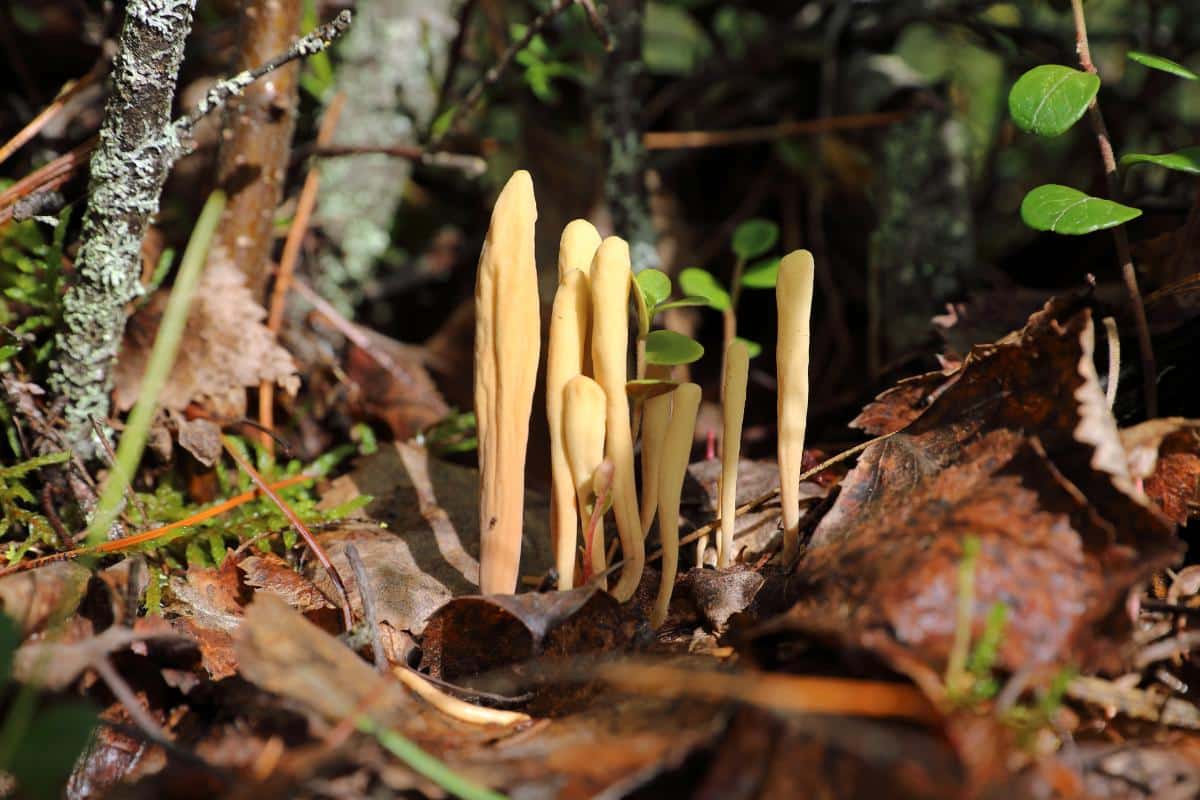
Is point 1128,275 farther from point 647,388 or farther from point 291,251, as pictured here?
point 291,251

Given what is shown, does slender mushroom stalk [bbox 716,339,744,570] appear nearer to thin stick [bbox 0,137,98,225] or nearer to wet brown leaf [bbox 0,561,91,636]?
wet brown leaf [bbox 0,561,91,636]

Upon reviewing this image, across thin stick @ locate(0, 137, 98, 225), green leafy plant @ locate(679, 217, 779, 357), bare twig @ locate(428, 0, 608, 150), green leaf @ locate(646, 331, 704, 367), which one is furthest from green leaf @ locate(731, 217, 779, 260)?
thin stick @ locate(0, 137, 98, 225)

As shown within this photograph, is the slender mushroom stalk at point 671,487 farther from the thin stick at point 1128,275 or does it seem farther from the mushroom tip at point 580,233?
the thin stick at point 1128,275

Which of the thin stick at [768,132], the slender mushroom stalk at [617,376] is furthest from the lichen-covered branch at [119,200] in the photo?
the thin stick at [768,132]

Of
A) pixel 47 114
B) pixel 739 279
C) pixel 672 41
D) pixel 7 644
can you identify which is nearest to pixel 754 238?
pixel 739 279

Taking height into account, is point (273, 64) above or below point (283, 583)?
above

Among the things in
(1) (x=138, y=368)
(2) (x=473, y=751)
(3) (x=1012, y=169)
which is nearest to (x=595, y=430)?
(2) (x=473, y=751)

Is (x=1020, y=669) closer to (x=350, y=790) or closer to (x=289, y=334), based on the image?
(x=350, y=790)
